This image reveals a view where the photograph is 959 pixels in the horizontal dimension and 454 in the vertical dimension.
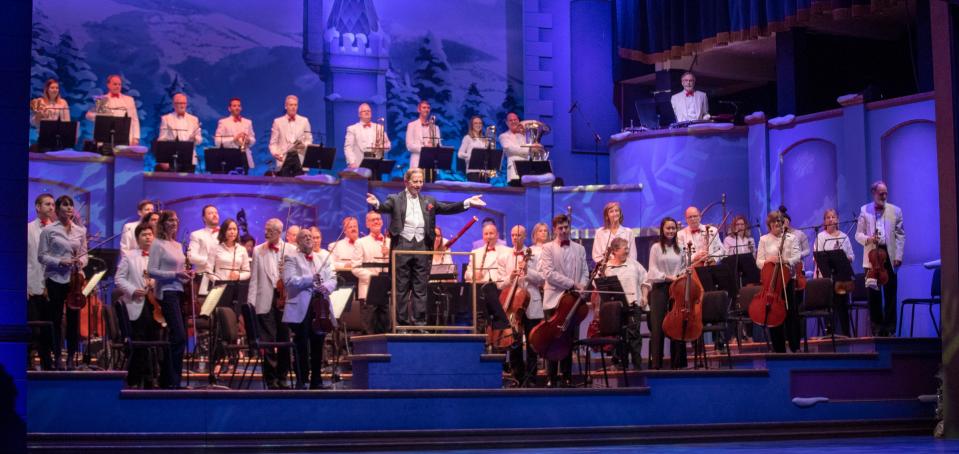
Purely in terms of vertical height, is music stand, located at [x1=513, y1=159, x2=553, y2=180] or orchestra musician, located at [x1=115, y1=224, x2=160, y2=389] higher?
music stand, located at [x1=513, y1=159, x2=553, y2=180]

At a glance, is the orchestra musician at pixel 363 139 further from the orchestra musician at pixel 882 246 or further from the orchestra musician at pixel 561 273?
the orchestra musician at pixel 882 246

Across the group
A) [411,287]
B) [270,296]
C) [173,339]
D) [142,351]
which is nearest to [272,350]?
[270,296]

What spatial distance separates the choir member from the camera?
1102cm

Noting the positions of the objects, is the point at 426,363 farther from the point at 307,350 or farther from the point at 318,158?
the point at 318,158

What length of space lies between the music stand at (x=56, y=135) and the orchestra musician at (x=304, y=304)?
14.2ft

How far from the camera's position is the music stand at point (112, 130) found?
44.2 ft

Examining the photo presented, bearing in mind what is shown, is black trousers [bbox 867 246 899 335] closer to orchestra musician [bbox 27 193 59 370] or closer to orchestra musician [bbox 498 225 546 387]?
orchestra musician [bbox 498 225 546 387]

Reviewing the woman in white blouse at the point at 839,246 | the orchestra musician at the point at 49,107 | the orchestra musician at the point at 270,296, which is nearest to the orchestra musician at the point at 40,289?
the orchestra musician at the point at 270,296

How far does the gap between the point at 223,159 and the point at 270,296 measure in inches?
173

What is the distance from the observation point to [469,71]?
18047mm

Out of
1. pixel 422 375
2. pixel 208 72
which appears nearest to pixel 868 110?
pixel 422 375

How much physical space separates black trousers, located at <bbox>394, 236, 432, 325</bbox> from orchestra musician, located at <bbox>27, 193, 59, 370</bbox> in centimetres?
268

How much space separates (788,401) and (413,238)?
331cm

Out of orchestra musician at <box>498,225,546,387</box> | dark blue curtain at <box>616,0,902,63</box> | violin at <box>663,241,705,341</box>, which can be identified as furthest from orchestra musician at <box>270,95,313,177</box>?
violin at <box>663,241,705,341</box>
